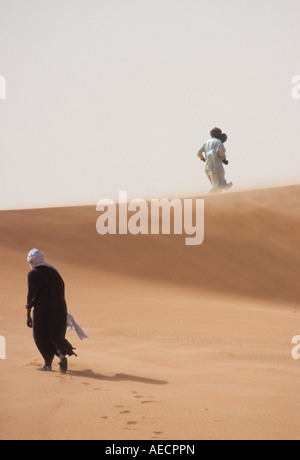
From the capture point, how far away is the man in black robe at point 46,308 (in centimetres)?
734

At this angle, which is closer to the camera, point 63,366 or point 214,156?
point 63,366

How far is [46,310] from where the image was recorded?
739cm

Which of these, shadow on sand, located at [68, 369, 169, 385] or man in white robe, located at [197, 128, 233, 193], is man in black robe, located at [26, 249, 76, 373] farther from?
man in white robe, located at [197, 128, 233, 193]

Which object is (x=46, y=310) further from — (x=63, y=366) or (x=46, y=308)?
(x=63, y=366)

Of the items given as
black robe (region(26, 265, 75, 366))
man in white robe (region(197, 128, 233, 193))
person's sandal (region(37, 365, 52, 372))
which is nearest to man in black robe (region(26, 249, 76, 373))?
black robe (region(26, 265, 75, 366))

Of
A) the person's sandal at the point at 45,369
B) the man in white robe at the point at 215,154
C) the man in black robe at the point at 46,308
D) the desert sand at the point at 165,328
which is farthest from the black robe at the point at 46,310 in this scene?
the man in white robe at the point at 215,154

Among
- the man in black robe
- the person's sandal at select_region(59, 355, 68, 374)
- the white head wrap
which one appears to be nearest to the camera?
the person's sandal at select_region(59, 355, 68, 374)

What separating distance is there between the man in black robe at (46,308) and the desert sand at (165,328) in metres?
0.31

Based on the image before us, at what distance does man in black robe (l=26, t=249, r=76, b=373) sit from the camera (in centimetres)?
734

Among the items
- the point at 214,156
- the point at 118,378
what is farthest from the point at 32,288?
the point at 214,156

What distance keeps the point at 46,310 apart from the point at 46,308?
2 centimetres

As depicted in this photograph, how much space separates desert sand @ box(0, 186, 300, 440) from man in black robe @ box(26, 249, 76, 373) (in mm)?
311

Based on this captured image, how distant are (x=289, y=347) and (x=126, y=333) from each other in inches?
92.3
